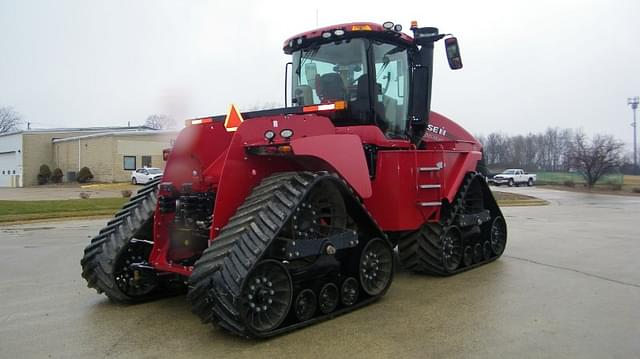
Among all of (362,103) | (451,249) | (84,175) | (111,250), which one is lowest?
(84,175)

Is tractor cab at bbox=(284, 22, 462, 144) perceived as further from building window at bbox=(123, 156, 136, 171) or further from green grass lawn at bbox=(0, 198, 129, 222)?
building window at bbox=(123, 156, 136, 171)

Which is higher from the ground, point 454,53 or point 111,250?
point 454,53

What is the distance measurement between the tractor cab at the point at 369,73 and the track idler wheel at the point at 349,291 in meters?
2.06

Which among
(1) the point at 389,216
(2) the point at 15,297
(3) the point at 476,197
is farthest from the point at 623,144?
(2) the point at 15,297

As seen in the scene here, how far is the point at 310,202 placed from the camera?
17.6 feet

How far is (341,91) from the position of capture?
6918 mm

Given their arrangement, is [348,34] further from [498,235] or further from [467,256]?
[498,235]

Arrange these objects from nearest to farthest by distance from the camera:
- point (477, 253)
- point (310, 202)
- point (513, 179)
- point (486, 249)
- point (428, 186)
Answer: point (310, 202) < point (428, 186) < point (477, 253) < point (486, 249) < point (513, 179)

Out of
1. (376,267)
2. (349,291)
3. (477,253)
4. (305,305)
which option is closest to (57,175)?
(477,253)

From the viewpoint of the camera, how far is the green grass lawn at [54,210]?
18438mm

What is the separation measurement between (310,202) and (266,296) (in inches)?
42.3

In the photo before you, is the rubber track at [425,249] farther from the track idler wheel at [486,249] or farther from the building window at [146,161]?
the building window at [146,161]

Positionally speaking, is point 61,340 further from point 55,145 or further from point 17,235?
point 55,145

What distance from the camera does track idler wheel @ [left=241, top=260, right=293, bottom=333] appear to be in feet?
14.9
